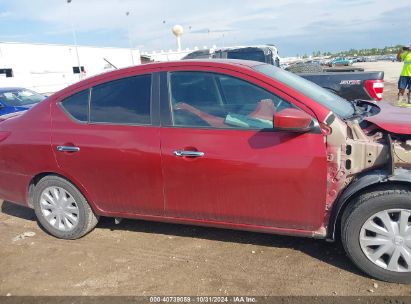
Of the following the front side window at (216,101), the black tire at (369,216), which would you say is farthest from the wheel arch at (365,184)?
the front side window at (216,101)

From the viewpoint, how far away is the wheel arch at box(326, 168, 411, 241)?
116 inches

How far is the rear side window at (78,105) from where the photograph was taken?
3.92 meters

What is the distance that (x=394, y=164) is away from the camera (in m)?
3.01

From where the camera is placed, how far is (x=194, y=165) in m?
3.38

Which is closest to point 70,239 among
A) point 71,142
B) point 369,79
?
point 71,142

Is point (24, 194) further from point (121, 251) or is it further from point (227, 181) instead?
point (227, 181)

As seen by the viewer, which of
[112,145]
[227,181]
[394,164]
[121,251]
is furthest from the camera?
[121,251]

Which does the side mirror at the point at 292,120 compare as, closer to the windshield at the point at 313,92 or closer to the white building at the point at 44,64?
the windshield at the point at 313,92

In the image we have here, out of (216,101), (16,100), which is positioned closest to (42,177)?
(216,101)

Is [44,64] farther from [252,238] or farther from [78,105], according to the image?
[252,238]

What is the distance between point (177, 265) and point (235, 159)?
1.13 metres

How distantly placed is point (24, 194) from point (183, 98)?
2.16 m

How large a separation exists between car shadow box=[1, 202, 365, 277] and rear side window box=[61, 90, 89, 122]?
4.44 ft

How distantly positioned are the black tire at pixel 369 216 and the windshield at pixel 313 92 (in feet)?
2.49
